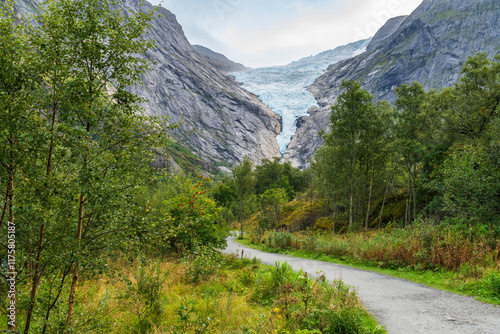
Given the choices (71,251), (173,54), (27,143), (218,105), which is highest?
(173,54)

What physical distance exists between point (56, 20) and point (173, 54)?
634ft

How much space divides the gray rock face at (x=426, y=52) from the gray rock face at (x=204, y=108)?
26067mm

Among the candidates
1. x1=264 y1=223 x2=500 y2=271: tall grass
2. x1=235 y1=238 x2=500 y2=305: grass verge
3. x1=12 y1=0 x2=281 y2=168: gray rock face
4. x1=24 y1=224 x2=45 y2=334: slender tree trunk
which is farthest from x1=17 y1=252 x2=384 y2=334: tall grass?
x1=12 y1=0 x2=281 y2=168: gray rock face

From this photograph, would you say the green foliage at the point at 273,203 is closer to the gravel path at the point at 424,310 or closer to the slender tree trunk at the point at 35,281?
the gravel path at the point at 424,310

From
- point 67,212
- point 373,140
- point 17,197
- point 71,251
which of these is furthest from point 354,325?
point 373,140

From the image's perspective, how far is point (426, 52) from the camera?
140500mm

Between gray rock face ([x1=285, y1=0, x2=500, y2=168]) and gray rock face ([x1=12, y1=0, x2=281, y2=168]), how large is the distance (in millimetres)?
26067

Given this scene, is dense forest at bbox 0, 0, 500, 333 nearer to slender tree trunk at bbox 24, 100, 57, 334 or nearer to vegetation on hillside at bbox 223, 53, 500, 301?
slender tree trunk at bbox 24, 100, 57, 334

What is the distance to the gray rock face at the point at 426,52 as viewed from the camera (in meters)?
119

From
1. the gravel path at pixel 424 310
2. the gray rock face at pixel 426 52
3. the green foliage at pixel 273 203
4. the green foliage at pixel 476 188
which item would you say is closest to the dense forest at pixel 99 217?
the gravel path at pixel 424 310

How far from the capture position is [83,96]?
12.6 feet

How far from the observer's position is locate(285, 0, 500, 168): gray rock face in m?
119

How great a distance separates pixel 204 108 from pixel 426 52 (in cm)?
13019

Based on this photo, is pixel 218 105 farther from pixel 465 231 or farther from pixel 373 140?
pixel 465 231
